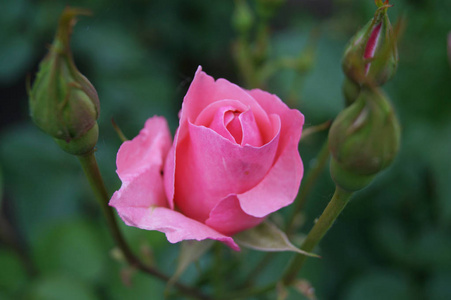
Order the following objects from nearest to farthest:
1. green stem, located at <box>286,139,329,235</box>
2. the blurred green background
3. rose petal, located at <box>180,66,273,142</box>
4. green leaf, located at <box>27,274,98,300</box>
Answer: rose petal, located at <box>180,66,273,142</box>, green stem, located at <box>286,139,329,235</box>, green leaf, located at <box>27,274,98,300</box>, the blurred green background

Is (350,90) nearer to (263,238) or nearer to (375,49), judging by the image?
(375,49)

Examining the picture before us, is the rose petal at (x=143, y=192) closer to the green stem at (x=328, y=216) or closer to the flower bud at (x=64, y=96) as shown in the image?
the flower bud at (x=64, y=96)

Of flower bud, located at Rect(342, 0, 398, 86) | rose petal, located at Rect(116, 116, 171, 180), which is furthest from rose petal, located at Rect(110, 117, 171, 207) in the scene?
flower bud, located at Rect(342, 0, 398, 86)

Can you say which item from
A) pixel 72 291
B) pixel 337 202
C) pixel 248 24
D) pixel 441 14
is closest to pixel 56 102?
pixel 337 202

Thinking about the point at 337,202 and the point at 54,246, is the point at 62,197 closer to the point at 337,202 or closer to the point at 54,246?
the point at 54,246

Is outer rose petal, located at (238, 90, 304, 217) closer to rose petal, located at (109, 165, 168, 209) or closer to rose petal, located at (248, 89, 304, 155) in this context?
rose petal, located at (248, 89, 304, 155)

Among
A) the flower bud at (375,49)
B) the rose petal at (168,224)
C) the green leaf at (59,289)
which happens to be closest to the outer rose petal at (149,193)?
the rose petal at (168,224)
